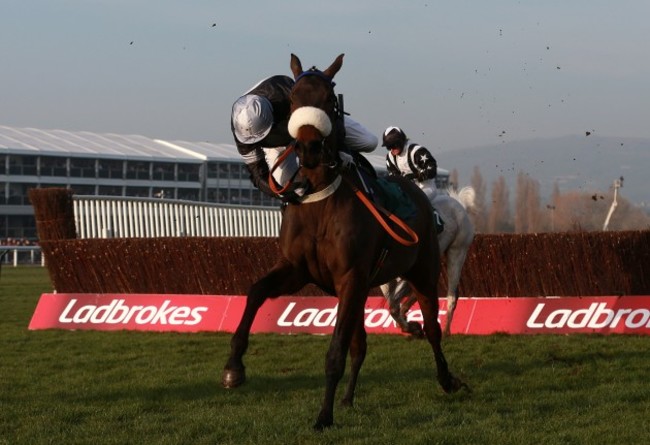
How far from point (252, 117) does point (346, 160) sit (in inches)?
24.2

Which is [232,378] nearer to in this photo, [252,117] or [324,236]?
[324,236]

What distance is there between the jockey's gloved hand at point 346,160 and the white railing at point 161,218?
11.9 m

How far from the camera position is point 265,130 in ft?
21.4

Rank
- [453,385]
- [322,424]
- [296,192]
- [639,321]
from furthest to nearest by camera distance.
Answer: [639,321] → [453,385] → [296,192] → [322,424]

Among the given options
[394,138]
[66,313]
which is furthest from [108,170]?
[394,138]

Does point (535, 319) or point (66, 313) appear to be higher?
point (535, 319)

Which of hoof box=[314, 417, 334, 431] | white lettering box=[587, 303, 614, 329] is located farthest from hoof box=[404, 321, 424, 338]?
hoof box=[314, 417, 334, 431]

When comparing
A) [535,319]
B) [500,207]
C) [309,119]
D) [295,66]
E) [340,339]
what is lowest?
[500,207]

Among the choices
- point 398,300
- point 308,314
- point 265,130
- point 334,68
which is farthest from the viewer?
point 308,314

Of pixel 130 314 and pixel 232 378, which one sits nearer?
pixel 232 378

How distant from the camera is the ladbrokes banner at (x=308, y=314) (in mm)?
11164

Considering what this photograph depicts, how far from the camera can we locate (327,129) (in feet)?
19.8

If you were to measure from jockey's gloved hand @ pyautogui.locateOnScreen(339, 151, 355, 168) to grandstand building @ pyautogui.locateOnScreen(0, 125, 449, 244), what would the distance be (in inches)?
1956

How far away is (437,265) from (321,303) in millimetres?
4467
